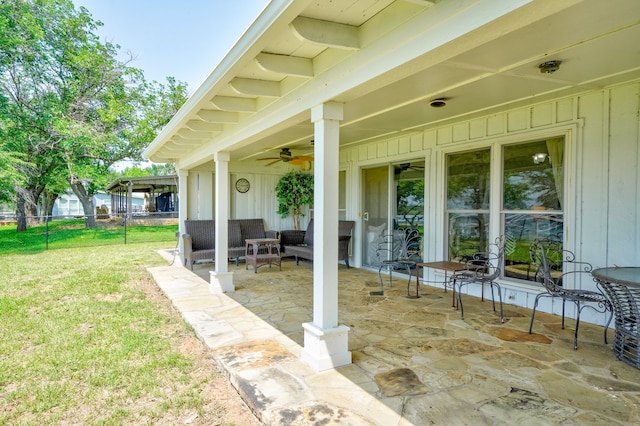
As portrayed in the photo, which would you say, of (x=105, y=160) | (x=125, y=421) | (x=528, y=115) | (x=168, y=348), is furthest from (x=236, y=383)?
(x=105, y=160)

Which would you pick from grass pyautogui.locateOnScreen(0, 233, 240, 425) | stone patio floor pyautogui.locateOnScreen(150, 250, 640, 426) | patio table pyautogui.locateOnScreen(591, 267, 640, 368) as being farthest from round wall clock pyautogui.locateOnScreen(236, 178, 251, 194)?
patio table pyautogui.locateOnScreen(591, 267, 640, 368)

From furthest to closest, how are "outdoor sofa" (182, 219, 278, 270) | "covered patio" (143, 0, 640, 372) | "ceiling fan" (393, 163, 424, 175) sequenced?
"outdoor sofa" (182, 219, 278, 270) → "ceiling fan" (393, 163, 424, 175) → "covered patio" (143, 0, 640, 372)

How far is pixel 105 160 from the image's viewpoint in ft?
47.0

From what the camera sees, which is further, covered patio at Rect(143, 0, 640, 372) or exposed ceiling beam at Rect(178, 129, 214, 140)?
exposed ceiling beam at Rect(178, 129, 214, 140)

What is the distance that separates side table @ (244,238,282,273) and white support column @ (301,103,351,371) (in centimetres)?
393

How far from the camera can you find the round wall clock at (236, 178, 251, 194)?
27.3 ft

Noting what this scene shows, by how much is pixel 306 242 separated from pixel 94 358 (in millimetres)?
5109

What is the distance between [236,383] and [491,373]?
5.96 ft

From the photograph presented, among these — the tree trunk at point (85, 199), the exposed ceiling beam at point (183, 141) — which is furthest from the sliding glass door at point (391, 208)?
the tree trunk at point (85, 199)

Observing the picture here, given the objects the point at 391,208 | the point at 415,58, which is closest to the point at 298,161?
the point at 391,208

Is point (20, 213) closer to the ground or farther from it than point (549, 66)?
closer to the ground

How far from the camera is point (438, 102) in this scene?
3738 millimetres

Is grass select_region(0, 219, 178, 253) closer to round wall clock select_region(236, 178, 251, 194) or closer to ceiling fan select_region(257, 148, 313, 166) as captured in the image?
round wall clock select_region(236, 178, 251, 194)

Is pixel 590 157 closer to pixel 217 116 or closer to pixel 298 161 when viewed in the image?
pixel 217 116
